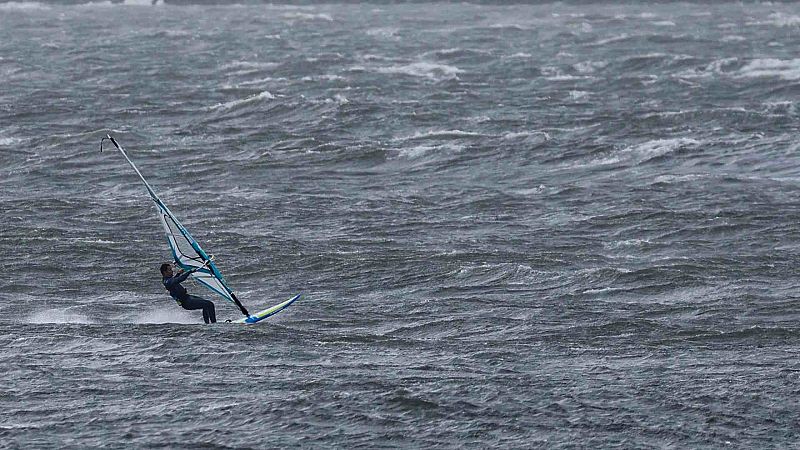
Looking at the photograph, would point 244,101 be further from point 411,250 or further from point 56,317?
point 56,317

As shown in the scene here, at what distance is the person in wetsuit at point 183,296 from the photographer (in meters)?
32.3

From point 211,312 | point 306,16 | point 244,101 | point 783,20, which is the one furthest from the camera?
point 306,16

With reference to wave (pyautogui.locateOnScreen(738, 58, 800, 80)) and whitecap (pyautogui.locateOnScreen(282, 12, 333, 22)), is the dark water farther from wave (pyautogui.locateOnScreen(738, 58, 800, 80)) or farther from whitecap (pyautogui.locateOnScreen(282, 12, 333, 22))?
whitecap (pyautogui.locateOnScreen(282, 12, 333, 22))

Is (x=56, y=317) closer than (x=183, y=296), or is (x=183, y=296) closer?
(x=183, y=296)

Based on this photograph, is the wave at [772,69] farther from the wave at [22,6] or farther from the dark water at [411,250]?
the wave at [22,6]

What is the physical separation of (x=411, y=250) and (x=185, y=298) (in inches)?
343

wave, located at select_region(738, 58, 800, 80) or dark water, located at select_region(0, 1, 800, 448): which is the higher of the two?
dark water, located at select_region(0, 1, 800, 448)

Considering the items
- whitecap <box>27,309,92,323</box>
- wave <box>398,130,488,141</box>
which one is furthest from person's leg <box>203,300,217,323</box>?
wave <box>398,130,488,141</box>

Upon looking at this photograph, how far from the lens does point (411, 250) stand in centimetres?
3953

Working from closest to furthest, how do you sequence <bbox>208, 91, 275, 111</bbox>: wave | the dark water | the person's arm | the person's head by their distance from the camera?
the dark water < the person's arm < the person's head < <bbox>208, 91, 275, 111</bbox>: wave

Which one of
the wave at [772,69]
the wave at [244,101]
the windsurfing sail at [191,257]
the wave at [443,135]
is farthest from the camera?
the wave at [772,69]

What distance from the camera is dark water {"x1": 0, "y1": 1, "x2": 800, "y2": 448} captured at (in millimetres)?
25562

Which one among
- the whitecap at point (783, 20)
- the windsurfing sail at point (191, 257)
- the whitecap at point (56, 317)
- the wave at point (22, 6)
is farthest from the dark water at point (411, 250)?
the wave at point (22, 6)

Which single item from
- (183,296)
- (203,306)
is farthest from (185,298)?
(203,306)
